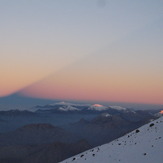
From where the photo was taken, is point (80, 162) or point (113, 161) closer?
point (113, 161)

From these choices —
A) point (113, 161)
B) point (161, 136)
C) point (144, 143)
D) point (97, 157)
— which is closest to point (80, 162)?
point (97, 157)

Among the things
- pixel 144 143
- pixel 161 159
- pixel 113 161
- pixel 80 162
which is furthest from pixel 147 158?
pixel 80 162

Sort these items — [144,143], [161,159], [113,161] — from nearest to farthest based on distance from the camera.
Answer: [161,159] < [113,161] < [144,143]

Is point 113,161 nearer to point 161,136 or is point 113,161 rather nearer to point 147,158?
point 147,158

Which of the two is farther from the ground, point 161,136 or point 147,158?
point 161,136

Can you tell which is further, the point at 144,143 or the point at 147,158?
the point at 144,143

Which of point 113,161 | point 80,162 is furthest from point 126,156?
point 80,162

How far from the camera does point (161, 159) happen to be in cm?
2381

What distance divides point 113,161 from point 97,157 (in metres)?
4.44

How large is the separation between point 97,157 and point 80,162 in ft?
7.72

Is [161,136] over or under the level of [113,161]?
over

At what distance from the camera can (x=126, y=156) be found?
91.6ft

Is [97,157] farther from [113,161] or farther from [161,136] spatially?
[161,136]

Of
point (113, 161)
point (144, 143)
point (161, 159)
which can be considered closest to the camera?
point (161, 159)
